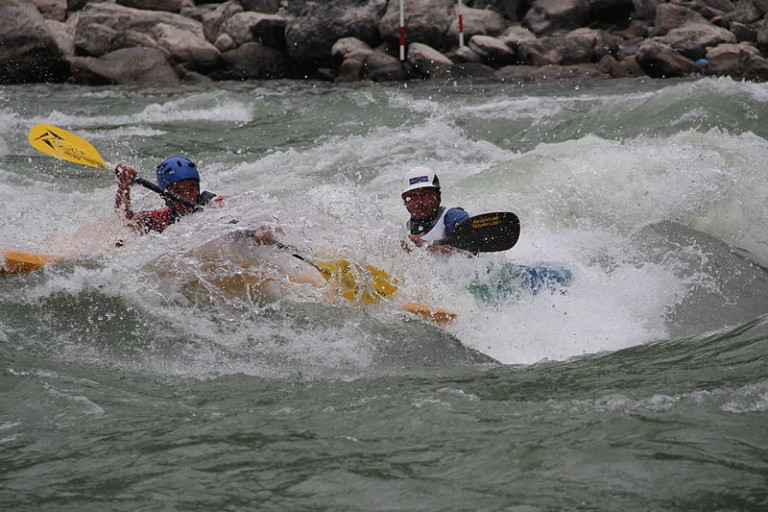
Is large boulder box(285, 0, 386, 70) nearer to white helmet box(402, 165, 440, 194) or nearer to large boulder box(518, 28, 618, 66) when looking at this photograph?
large boulder box(518, 28, 618, 66)

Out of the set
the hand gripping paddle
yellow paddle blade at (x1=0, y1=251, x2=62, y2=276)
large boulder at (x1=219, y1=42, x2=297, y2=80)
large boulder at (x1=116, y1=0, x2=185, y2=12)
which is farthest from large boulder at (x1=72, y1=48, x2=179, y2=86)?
yellow paddle blade at (x1=0, y1=251, x2=62, y2=276)

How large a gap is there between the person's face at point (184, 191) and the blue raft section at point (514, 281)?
7.10 feet

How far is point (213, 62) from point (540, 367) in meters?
16.5

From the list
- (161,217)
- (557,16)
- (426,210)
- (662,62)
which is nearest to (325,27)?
(557,16)

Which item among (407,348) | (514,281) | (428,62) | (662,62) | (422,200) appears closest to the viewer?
(407,348)

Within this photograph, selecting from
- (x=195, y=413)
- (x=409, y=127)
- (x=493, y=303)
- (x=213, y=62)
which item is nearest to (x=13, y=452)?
(x=195, y=413)

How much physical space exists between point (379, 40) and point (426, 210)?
48.2ft

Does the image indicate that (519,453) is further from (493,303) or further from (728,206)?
(728,206)

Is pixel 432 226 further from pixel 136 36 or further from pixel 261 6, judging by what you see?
pixel 261 6

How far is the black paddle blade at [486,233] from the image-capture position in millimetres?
5582

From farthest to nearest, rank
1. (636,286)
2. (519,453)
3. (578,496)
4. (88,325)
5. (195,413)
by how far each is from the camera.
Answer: (636,286)
(88,325)
(195,413)
(519,453)
(578,496)

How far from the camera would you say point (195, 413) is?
12.4ft

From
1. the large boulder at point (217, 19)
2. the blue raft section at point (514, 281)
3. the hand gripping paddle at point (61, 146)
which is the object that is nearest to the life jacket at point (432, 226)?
the blue raft section at point (514, 281)

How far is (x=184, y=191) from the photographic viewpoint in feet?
19.4
